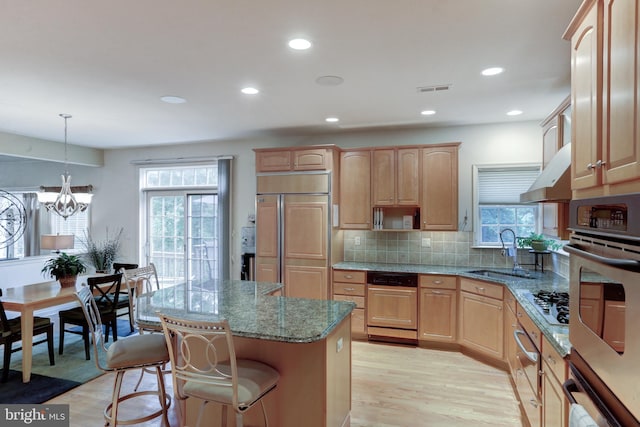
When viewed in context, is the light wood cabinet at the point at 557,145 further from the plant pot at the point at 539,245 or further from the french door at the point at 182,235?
the french door at the point at 182,235

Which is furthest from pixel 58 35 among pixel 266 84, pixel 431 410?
pixel 431 410

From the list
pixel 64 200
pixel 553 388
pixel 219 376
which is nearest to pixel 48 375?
pixel 64 200

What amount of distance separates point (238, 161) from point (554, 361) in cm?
478

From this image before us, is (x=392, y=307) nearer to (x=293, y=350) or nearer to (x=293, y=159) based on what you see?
(x=293, y=159)

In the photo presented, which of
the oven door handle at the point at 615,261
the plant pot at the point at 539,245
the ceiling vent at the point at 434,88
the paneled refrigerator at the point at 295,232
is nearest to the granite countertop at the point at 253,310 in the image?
the oven door handle at the point at 615,261

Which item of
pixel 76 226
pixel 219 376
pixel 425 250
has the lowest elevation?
pixel 219 376

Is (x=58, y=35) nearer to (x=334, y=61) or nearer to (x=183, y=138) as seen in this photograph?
Result: (x=334, y=61)

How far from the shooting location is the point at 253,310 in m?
2.51

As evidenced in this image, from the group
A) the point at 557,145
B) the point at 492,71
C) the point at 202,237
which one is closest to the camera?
the point at 492,71

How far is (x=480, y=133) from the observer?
15.3ft

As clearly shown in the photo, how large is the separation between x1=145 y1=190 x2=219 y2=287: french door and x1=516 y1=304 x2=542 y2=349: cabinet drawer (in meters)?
4.29

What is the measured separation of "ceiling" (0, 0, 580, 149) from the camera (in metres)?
2.07

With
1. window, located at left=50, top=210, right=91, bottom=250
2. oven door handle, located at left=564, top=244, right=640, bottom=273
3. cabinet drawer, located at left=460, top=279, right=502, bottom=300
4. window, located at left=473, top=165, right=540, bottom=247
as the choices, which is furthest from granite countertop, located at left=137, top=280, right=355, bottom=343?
window, located at left=50, top=210, right=91, bottom=250

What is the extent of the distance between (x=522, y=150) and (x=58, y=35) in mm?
4672
